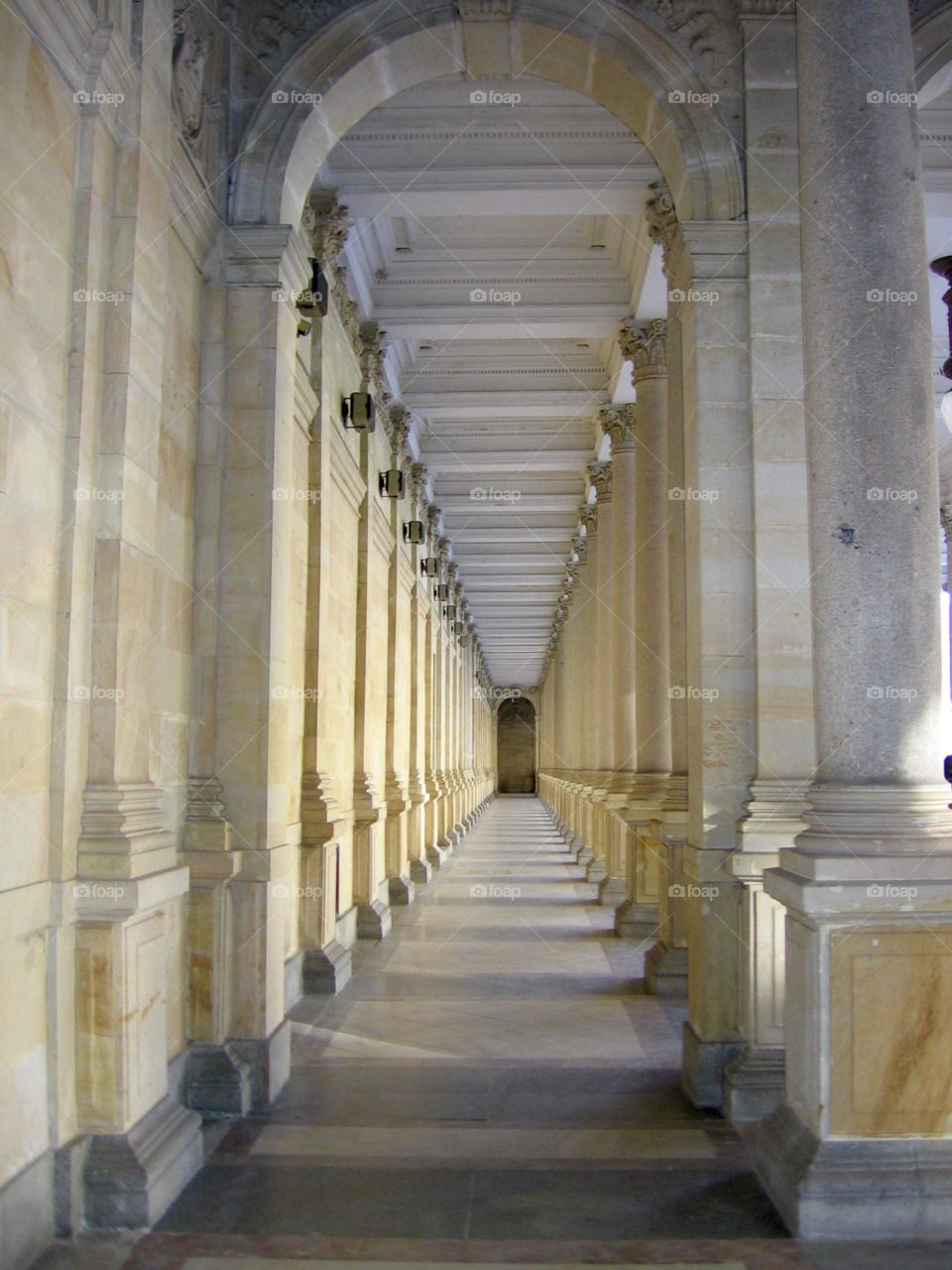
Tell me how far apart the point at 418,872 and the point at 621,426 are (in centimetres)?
762

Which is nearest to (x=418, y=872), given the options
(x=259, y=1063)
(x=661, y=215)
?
(x=661, y=215)

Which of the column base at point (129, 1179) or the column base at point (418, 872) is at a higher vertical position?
the column base at point (129, 1179)

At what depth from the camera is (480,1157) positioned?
587 centimetres

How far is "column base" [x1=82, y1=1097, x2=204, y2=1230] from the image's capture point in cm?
491

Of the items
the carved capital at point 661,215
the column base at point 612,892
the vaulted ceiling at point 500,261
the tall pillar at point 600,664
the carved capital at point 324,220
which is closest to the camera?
the carved capital at point 661,215

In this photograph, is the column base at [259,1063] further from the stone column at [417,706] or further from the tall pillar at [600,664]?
the stone column at [417,706]

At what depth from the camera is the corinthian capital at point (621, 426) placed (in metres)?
15.9

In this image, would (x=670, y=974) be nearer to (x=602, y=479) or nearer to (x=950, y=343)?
(x=950, y=343)

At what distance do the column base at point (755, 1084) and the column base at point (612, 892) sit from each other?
9199 mm

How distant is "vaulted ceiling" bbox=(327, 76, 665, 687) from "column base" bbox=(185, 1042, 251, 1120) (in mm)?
8070

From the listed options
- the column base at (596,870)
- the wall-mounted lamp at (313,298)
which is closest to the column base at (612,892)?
the column base at (596,870)

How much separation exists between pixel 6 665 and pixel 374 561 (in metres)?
10.2

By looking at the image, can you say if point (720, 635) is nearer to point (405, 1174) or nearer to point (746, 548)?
point (746, 548)

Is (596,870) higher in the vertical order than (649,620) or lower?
lower
